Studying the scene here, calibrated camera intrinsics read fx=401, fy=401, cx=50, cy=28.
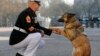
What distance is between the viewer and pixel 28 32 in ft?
28.7

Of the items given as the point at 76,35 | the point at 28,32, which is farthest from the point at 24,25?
the point at 76,35

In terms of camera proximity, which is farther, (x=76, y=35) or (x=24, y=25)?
(x=24, y=25)

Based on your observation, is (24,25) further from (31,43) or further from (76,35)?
(76,35)

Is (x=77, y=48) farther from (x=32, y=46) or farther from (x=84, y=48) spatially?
(x=32, y=46)

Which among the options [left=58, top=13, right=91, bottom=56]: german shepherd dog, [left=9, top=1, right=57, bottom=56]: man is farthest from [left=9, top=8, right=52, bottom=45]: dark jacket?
[left=58, top=13, right=91, bottom=56]: german shepherd dog

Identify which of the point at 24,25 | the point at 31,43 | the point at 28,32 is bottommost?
the point at 31,43

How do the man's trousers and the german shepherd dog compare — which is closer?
the german shepherd dog

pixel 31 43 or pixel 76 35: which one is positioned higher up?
pixel 76 35

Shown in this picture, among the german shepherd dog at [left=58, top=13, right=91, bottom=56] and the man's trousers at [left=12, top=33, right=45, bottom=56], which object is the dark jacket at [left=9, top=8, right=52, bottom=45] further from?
the german shepherd dog at [left=58, top=13, right=91, bottom=56]

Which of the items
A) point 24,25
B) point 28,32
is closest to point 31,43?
point 28,32

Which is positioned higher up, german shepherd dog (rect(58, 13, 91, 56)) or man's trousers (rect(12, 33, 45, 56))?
german shepherd dog (rect(58, 13, 91, 56))

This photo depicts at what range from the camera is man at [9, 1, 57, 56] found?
28.3ft

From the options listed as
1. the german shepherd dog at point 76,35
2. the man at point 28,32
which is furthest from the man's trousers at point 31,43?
the german shepherd dog at point 76,35

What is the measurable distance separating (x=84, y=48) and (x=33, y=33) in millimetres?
1494
